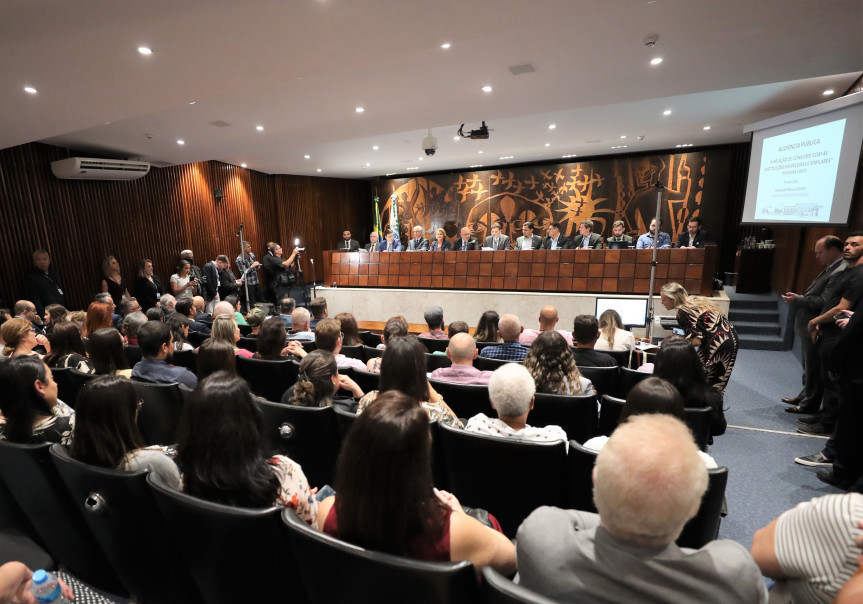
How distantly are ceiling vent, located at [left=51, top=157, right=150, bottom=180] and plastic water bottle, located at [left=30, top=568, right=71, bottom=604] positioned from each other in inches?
250

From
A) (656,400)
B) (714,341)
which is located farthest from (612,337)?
(656,400)

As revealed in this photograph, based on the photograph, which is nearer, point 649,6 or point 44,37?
point 44,37

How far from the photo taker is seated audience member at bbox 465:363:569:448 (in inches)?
63.2

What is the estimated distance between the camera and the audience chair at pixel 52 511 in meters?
1.39

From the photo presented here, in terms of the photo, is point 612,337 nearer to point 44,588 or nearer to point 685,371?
point 685,371

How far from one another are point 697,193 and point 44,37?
32.7 ft

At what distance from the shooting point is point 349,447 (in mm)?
957

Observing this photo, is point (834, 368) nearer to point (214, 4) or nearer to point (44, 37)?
point (214, 4)

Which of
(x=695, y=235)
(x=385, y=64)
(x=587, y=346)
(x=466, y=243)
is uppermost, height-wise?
(x=385, y=64)

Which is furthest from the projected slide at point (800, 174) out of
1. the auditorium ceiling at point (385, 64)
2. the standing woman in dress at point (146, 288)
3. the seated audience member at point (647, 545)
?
the standing woman in dress at point (146, 288)

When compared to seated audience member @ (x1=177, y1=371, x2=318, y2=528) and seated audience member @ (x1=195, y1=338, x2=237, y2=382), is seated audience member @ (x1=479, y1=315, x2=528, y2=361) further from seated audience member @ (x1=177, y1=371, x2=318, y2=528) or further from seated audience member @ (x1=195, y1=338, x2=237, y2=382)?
seated audience member @ (x1=177, y1=371, x2=318, y2=528)

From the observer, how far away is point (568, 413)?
2047mm

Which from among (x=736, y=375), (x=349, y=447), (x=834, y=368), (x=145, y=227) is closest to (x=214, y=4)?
(x=349, y=447)

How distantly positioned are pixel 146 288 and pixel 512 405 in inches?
268
